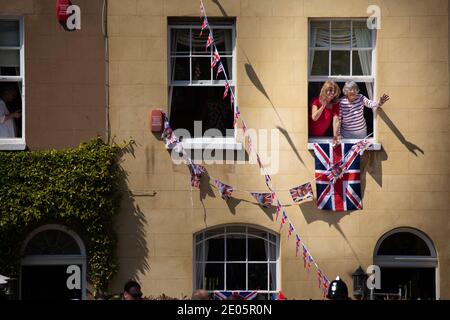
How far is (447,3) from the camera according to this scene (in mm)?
17812

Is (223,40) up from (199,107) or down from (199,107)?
up

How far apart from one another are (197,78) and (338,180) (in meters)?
2.73

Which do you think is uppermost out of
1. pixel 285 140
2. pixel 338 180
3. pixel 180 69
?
pixel 180 69

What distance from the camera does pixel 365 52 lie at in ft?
59.1

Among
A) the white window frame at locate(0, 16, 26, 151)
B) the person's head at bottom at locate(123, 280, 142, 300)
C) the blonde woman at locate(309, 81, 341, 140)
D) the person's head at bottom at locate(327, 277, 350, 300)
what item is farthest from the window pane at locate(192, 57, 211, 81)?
the person's head at bottom at locate(327, 277, 350, 300)

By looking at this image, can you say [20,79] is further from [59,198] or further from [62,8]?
[59,198]

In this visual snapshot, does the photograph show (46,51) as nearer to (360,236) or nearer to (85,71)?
(85,71)

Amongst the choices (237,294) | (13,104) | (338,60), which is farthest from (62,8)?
(237,294)

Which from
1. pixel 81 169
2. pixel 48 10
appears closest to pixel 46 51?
pixel 48 10

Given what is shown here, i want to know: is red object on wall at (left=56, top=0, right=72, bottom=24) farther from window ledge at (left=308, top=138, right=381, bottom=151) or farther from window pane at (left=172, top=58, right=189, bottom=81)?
window ledge at (left=308, top=138, right=381, bottom=151)

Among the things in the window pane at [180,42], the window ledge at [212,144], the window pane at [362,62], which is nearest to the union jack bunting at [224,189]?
the window ledge at [212,144]

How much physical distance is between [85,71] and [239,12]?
2561mm

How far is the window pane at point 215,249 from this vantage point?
18.0 meters

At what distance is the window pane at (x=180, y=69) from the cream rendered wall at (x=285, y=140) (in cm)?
31
